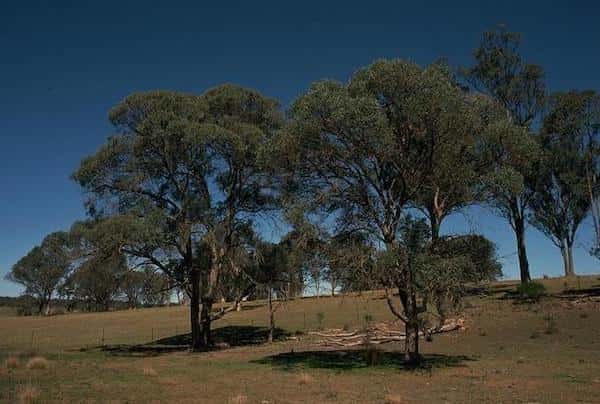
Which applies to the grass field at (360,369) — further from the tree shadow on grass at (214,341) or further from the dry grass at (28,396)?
the tree shadow on grass at (214,341)

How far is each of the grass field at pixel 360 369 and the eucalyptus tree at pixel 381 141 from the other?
11.2 feet

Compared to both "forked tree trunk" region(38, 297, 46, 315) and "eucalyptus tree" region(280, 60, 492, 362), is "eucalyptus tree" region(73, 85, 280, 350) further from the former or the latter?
"forked tree trunk" region(38, 297, 46, 315)

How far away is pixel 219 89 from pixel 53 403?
25021 mm

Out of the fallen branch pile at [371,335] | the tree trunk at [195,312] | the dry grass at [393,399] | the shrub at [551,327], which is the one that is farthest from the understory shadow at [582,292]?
the dry grass at [393,399]

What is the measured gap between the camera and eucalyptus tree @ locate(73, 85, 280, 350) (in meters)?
31.6

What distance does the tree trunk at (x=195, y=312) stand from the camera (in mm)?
34188

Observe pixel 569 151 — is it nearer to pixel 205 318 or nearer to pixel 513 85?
pixel 513 85

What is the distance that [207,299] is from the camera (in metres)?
33.6

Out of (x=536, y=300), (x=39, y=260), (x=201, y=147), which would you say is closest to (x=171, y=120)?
(x=201, y=147)

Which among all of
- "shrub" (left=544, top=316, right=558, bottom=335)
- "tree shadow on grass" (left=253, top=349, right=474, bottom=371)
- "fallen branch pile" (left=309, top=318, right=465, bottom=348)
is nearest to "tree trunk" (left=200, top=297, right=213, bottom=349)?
"fallen branch pile" (left=309, top=318, right=465, bottom=348)

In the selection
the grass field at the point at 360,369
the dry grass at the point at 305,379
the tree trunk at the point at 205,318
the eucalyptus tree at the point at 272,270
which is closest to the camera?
the grass field at the point at 360,369

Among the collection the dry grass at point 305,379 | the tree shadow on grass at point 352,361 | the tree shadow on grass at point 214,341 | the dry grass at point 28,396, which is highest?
the dry grass at point 28,396

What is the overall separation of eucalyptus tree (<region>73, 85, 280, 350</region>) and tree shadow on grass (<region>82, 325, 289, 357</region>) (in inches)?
131

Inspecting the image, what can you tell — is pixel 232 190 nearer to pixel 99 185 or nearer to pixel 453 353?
pixel 99 185
